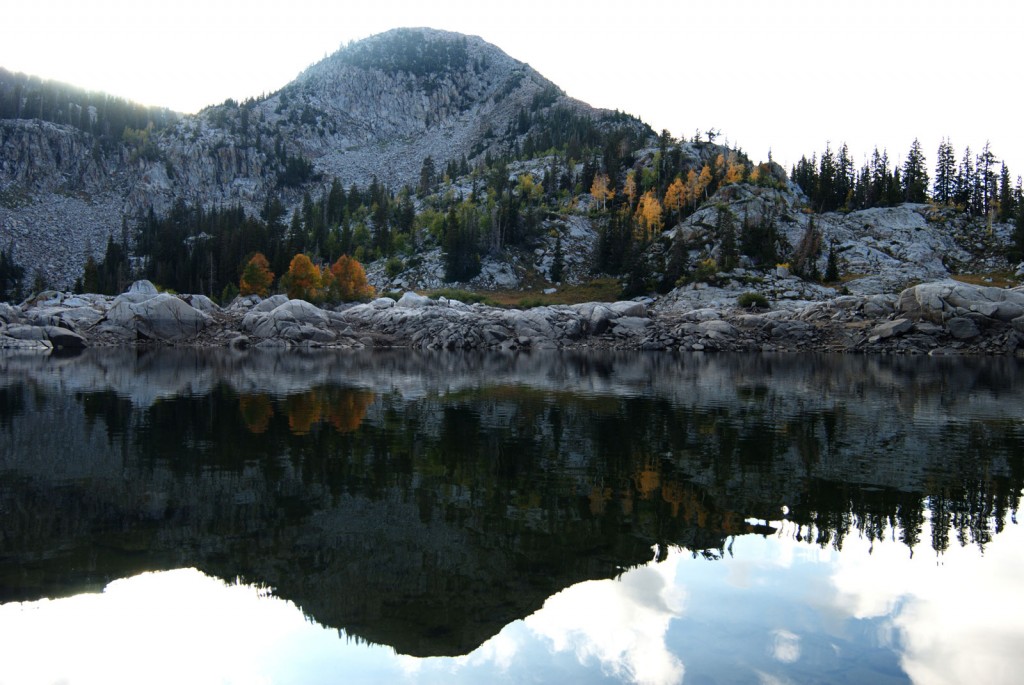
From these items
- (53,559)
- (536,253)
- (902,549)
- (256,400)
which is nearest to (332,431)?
(256,400)

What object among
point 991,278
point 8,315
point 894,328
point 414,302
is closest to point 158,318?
point 8,315

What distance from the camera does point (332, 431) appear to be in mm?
24562

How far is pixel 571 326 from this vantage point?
90.9 m

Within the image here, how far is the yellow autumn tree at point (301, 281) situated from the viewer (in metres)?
118

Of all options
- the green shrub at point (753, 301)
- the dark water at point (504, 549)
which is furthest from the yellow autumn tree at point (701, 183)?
the dark water at point (504, 549)

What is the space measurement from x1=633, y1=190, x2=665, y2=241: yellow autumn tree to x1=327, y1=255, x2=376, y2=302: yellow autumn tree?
6052 cm

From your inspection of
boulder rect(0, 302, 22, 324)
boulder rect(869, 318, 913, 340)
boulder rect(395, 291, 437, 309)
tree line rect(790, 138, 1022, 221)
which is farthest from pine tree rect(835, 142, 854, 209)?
boulder rect(0, 302, 22, 324)

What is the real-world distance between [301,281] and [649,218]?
75.8 metres

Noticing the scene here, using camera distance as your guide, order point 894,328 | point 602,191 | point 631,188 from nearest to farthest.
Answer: point 894,328
point 631,188
point 602,191

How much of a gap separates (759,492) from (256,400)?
2566 cm

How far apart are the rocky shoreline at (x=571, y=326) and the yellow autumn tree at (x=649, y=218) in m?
47.6

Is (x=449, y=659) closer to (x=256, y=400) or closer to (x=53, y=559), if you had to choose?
(x=53, y=559)

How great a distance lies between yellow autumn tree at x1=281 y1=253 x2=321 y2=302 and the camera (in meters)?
118

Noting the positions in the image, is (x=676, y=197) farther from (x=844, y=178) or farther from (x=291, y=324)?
(x=291, y=324)
